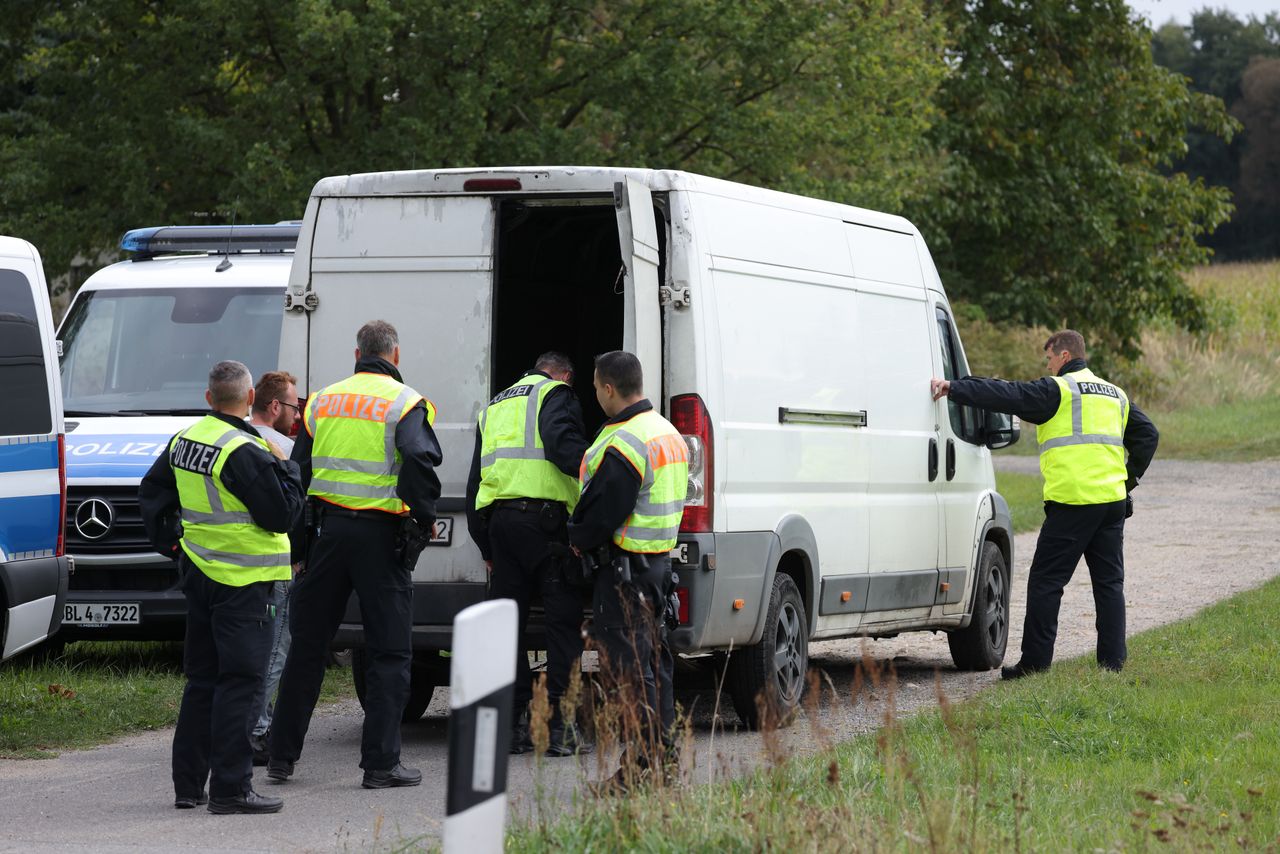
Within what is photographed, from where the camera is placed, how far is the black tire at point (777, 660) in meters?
8.29

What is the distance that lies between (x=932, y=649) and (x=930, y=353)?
2824mm

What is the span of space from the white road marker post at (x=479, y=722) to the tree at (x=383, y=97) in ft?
45.2

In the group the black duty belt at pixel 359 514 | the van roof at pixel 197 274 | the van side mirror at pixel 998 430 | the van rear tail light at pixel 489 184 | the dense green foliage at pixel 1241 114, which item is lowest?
the black duty belt at pixel 359 514

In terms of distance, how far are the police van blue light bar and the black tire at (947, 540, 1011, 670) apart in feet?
16.5

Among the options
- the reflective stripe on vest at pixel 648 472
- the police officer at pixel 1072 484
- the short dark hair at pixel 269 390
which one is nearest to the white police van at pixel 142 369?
the short dark hair at pixel 269 390

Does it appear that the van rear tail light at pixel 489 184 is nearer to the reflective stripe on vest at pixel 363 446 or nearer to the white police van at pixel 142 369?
the reflective stripe on vest at pixel 363 446

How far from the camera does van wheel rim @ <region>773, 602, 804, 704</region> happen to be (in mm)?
8484

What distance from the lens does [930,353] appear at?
10000 millimetres

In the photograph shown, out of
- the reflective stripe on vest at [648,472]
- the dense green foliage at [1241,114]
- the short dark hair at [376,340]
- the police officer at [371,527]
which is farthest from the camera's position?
the dense green foliage at [1241,114]

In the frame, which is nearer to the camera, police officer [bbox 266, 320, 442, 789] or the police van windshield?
police officer [bbox 266, 320, 442, 789]

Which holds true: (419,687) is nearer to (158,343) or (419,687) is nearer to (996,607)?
(158,343)

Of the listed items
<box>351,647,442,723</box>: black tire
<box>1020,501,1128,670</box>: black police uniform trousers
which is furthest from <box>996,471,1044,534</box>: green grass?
<box>351,647,442,723</box>: black tire

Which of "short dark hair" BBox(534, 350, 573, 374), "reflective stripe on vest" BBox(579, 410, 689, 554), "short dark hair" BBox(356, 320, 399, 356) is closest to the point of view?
"reflective stripe on vest" BBox(579, 410, 689, 554)

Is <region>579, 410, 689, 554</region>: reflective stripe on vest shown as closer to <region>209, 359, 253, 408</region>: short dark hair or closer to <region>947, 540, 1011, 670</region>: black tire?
<region>209, 359, 253, 408</region>: short dark hair
